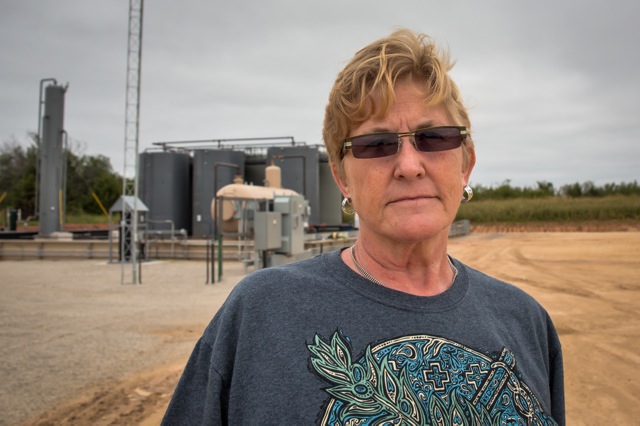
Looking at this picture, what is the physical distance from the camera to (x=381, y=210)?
1375 millimetres

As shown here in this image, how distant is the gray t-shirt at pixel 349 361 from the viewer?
45.0 inches

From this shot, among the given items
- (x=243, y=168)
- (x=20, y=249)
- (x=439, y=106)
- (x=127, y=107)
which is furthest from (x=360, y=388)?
(x=243, y=168)

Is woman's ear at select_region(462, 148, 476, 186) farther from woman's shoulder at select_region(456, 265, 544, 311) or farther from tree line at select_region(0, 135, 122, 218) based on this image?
tree line at select_region(0, 135, 122, 218)

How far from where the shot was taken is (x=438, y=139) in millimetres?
1412

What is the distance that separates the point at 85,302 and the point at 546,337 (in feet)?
28.4

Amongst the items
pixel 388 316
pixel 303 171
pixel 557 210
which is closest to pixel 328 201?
pixel 303 171

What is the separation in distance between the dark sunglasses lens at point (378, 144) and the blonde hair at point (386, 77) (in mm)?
68

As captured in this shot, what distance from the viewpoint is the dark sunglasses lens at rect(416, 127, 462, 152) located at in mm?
1394

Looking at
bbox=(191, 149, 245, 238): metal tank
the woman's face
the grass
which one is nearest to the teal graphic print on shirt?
the woman's face

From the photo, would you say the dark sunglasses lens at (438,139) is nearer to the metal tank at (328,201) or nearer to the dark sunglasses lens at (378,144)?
the dark sunglasses lens at (378,144)

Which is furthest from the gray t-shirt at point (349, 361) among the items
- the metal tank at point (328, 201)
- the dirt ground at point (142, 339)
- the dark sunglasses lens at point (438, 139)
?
the metal tank at point (328, 201)

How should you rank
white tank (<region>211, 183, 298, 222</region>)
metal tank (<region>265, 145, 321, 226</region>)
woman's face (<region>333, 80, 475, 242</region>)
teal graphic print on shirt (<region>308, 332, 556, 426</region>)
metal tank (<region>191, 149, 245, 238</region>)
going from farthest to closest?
metal tank (<region>265, 145, 321, 226</region>) < metal tank (<region>191, 149, 245, 238</region>) < white tank (<region>211, 183, 298, 222</region>) < woman's face (<region>333, 80, 475, 242</region>) < teal graphic print on shirt (<region>308, 332, 556, 426</region>)

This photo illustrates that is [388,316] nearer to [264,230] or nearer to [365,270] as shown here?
[365,270]

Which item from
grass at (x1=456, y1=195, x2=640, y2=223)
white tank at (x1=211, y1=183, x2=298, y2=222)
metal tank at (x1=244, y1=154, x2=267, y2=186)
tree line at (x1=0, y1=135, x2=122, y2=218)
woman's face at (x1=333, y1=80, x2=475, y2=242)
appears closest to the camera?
woman's face at (x1=333, y1=80, x2=475, y2=242)
